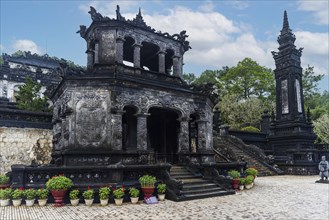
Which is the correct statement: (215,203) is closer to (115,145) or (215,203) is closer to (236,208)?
(236,208)

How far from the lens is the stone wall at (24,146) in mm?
15820

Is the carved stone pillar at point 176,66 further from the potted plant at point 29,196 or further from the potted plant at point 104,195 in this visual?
the potted plant at point 29,196

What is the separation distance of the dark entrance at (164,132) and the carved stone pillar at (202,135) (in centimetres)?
227

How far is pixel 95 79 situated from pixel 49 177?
486 centimetres

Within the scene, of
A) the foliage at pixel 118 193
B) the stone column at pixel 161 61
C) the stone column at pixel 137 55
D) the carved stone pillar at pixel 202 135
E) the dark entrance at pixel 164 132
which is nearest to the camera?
the foliage at pixel 118 193

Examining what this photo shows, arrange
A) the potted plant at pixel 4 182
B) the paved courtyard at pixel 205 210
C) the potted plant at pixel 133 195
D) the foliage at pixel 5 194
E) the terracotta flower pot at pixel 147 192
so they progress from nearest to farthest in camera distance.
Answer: the paved courtyard at pixel 205 210, the foliage at pixel 5 194, the potted plant at pixel 133 195, the terracotta flower pot at pixel 147 192, the potted plant at pixel 4 182

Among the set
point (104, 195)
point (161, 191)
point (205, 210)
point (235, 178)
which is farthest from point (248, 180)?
point (104, 195)

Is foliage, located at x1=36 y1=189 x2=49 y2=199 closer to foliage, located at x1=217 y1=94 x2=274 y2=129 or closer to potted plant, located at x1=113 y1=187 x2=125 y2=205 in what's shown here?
potted plant, located at x1=113 y1=187 x2=125 y2=205

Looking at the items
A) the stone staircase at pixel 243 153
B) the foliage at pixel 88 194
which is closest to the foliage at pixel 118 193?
the foliage at pixel 88 194

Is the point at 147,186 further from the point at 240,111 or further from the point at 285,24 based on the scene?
the point at 240,111

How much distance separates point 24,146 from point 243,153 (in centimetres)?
1631

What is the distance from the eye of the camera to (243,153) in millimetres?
23172

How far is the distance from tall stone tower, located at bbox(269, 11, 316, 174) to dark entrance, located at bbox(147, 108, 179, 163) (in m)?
10.9

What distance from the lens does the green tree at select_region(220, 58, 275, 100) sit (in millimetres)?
40781
